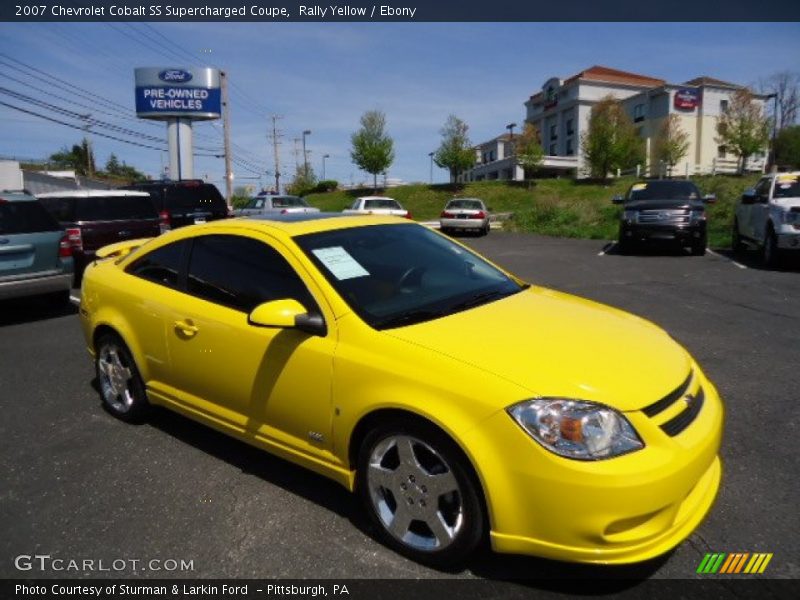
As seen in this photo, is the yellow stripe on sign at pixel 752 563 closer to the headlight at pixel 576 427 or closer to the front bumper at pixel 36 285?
the headlight at pixel 576 427

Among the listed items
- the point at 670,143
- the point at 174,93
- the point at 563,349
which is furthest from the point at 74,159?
the point at 563,349

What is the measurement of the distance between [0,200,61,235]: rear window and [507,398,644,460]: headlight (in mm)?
7704

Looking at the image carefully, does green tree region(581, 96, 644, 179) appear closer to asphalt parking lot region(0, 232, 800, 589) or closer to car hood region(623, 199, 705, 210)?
car hood region(623, 199, 705, 210)

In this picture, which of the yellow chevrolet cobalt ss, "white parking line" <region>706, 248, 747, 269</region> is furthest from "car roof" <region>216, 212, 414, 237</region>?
"white parking line" <region>706, 248, 747, 269</region>

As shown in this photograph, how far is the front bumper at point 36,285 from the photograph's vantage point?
7543 millimetres

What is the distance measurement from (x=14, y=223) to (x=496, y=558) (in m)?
7.68

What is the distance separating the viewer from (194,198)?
13.7 metres

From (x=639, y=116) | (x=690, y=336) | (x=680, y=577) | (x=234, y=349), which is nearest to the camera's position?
(x=680, y=577)

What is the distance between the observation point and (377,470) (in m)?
2.76

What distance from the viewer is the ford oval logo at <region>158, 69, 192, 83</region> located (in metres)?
39.1

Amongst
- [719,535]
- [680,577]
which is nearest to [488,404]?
[680,577]

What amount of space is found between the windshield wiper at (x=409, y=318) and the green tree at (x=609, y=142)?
5080 cm

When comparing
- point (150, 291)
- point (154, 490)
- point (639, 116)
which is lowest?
point (154, 490)

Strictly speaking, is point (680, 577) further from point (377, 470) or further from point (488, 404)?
point (377, 470)
